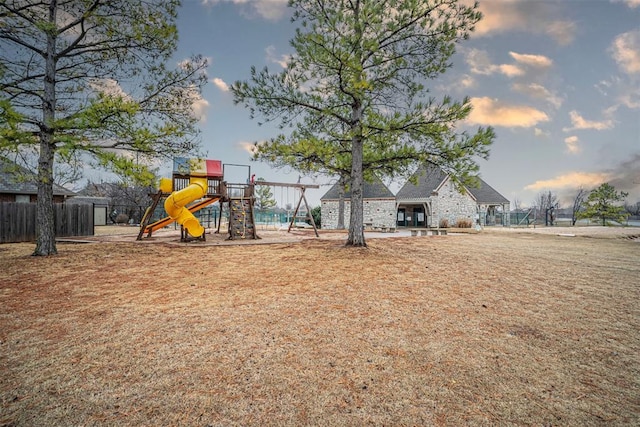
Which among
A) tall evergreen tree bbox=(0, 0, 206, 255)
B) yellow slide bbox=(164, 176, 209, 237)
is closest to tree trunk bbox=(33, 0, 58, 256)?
tall evergreen tree bbox=(0, 0, 206, 255)

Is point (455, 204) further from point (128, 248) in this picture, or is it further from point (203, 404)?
point (203, 404)

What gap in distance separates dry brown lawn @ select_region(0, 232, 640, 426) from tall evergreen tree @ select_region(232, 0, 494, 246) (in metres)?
4.54

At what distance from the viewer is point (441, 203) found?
27.3 m

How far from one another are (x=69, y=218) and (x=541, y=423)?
2080 cm

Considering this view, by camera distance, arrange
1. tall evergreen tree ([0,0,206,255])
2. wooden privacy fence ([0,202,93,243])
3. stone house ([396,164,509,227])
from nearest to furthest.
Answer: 1. tall evergreen tree ([0,0,206,255])
2. wooden privacy fence ([0,202,93,243])
3. stone house ([396,164,509,227])

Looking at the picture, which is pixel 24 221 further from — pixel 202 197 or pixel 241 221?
pixel 241 221

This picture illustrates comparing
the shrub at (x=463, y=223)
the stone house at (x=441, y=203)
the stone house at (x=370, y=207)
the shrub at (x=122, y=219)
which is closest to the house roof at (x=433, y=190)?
the stone house at (x=441, y=203)

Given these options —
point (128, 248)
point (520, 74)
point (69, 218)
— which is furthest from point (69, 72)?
point (520, 74)

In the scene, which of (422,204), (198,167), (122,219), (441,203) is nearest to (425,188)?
(441,203)

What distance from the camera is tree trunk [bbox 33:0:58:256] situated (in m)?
8.74

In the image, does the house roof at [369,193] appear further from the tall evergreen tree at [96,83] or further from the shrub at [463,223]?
the tall evergreen tree at [96,83]

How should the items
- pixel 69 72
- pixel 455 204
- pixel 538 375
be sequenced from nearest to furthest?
pixel 538 375 → pixel 69 72 → pixel 455 204

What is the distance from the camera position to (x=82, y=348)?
319 cm

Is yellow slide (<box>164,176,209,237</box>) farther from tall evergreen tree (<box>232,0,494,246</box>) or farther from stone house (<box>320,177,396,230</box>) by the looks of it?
stone house (<box>320,177,396,230</box>)
